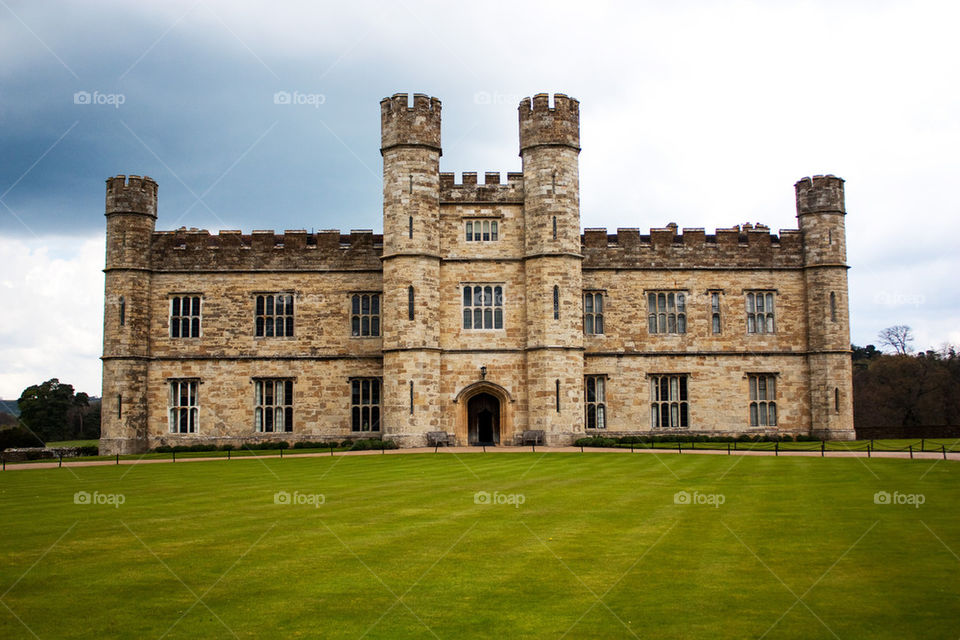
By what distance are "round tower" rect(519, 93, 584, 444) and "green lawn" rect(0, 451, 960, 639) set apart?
15391 millimetres

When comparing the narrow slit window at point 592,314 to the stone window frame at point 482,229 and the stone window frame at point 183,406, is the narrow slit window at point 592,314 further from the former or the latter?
the stone window frame at point 183,406

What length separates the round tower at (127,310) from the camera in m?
32.8

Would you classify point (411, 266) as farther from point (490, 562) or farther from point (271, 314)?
point (490, 562)

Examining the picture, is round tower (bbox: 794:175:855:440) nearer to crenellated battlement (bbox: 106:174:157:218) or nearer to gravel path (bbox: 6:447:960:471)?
gravel path (bbox: 6:447:960:471)

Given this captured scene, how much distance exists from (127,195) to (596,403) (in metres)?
20.9

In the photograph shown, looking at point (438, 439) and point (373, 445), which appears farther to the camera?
point (438, 439)

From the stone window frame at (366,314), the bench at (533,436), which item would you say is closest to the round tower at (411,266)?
the stone window frame at (366,314)

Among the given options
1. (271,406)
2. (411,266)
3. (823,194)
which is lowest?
(271,406)

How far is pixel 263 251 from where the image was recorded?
34.6 meters

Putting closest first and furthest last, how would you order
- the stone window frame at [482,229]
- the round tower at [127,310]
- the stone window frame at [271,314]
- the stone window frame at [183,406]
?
the round tower at [127,310] → the stone window frame at [482,229] → the stone window frame at [183,406] → the stone window frame at [271,314]

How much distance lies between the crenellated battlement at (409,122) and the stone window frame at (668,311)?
11024 millimetres

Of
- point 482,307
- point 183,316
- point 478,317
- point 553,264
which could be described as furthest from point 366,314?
point 553,264

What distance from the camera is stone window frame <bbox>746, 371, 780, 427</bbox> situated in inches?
1362

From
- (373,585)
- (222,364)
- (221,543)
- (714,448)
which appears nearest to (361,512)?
(221,543)
